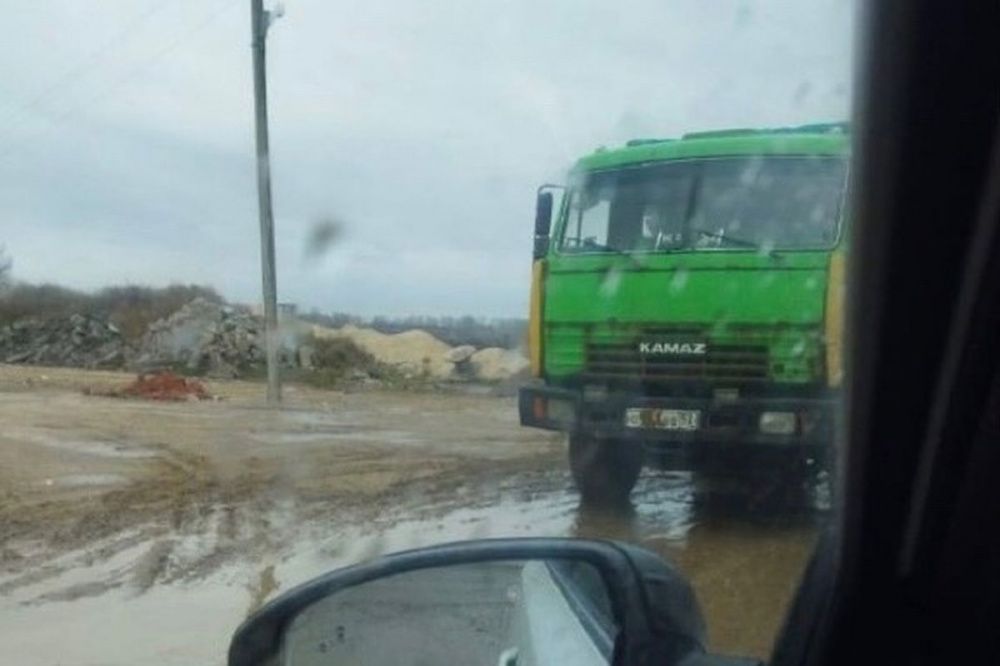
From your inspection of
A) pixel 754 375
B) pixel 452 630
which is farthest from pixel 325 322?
pixel 452 630

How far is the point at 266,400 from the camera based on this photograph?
13.7 meters

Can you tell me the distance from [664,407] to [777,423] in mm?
1043

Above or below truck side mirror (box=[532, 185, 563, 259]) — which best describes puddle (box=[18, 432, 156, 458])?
below

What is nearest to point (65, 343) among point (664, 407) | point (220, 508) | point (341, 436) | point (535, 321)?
point (341, 436)

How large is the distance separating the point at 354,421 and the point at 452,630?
10265 mm

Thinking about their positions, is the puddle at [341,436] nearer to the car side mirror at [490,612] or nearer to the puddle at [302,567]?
the puddle at [302,567]

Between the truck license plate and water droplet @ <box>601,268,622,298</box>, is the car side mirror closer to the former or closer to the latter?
the truck license plate

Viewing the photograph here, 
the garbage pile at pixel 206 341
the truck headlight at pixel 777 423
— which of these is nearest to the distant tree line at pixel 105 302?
the garbage pile at pixel 206 341

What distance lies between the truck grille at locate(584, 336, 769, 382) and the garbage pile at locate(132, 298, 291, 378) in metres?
2.94

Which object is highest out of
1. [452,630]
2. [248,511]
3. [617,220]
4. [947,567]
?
[617,220]

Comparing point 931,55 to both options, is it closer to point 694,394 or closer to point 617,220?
point 694,394

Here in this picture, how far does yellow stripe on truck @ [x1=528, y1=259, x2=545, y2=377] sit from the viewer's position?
10.3 m

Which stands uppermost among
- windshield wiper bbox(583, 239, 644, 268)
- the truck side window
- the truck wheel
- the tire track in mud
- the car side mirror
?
the truck side window

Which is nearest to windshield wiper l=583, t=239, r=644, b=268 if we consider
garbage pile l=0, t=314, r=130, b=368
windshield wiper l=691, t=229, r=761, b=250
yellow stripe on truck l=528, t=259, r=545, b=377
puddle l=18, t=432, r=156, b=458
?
yellow stripe on truck l=528, t=259, r=545, b=377
